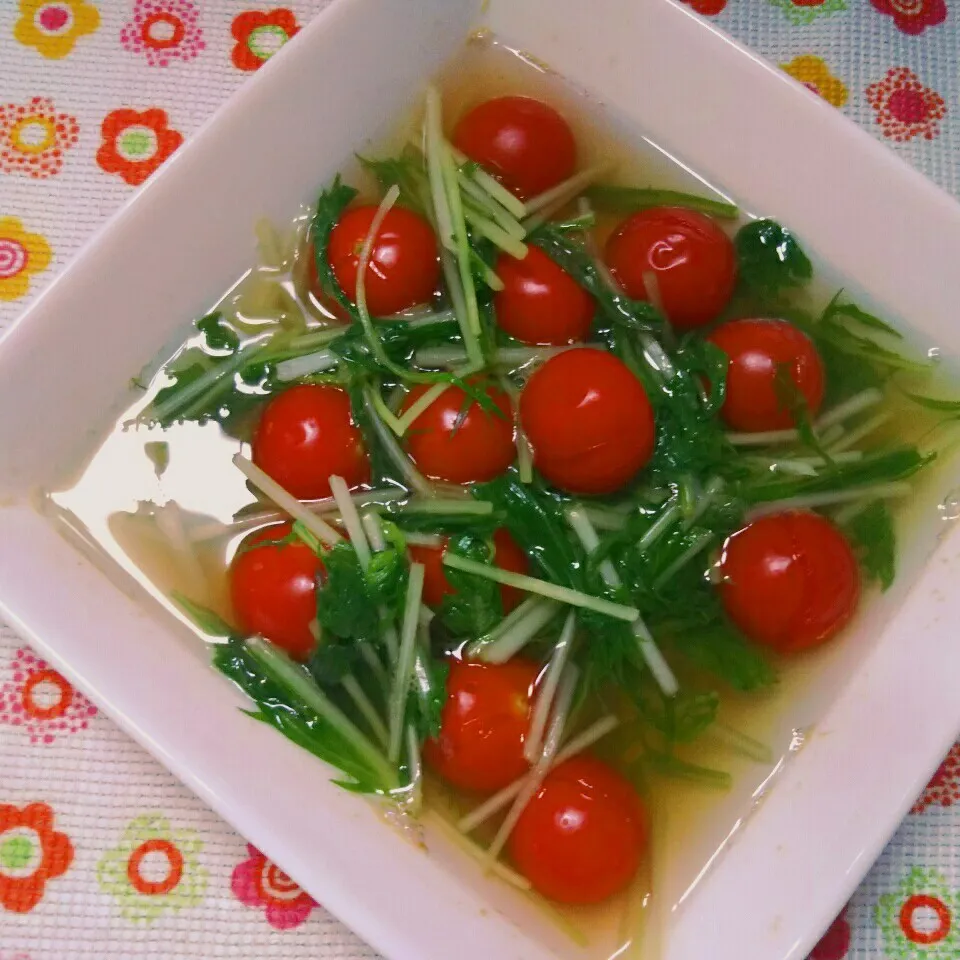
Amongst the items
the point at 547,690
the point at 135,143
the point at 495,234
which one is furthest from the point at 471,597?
the point at 135,143

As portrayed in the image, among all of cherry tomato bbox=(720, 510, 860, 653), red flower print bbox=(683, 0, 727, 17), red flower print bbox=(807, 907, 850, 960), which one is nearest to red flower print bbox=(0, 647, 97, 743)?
cherry tomato bbox=(720, 510, 860, 653)

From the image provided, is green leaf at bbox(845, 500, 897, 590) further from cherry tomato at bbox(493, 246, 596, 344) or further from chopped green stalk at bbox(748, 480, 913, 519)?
cherry tomato at bbox(493, 246, 596, 344)

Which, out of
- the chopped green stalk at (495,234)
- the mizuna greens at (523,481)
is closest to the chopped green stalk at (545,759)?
the mizuna greens at (523,481)

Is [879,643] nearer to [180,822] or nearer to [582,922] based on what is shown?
[582,922]

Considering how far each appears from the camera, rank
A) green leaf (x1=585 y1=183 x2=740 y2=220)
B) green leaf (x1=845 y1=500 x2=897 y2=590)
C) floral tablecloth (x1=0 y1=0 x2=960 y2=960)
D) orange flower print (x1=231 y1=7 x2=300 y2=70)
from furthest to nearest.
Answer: orange flower print (x1=231 y1=7 x2=300 y2=70), green leaf (x1=585 y1=183 x2=740 y2=220), green leaf (x1=845 y1=500 x2=897 y2=590), floral tablecloth (x1=0 y1=0 x2=960 y2=960)

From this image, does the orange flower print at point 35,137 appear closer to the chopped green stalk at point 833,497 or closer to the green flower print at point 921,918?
the chopped green stalk at point 833,497

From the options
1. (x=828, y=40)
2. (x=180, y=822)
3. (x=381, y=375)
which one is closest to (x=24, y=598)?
(x=180, y=822)

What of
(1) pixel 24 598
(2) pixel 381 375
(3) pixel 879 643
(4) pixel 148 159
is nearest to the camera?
(1) pixel 24 598
